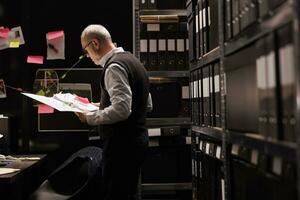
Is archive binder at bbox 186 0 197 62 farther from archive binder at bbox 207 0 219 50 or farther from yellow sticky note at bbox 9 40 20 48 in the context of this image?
yellow sticky note at bbox 9 40 20 48

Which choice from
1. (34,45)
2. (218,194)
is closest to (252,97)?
(218,194)

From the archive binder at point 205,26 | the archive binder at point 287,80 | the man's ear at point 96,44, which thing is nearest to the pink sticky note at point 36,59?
the man's ear at point 96,44

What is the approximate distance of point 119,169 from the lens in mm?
2230

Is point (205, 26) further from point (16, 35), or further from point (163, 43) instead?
point (16, 35)

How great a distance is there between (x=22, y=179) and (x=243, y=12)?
7.03ft

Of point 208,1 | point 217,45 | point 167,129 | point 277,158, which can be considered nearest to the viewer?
point 277,158

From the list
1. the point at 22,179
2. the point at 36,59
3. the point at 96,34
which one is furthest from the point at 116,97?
the point at 36,59

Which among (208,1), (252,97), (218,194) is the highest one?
(208,1)

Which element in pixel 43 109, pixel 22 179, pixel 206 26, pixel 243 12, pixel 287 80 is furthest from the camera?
pixel 43 109

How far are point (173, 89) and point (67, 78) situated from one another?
893mm

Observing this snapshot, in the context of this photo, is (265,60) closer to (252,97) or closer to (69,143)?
(252,97)

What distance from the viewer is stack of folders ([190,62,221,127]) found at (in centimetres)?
209

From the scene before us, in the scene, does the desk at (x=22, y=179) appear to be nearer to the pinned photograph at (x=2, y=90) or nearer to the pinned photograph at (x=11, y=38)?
the pinned photograph at (x=2, y=90)

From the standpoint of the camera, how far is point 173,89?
A: 10.1 feet
